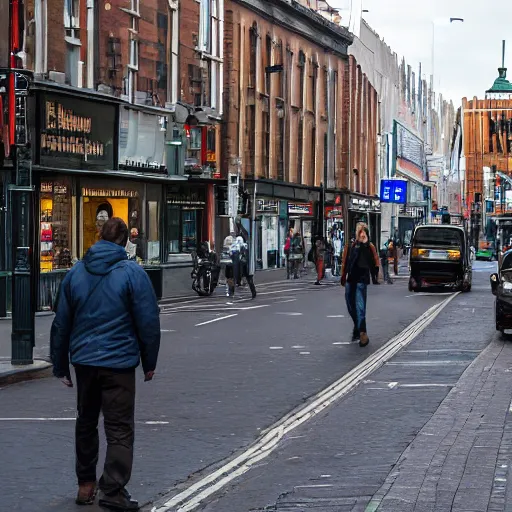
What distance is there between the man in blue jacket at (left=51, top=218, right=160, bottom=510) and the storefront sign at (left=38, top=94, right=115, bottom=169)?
69.7 feet

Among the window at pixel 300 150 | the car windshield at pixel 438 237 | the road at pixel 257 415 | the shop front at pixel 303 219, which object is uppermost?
the window at pixel 300 150

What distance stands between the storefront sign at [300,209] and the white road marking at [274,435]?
36135mm

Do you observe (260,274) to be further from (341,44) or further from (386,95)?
(386,95)

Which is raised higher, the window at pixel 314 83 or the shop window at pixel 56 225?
the window at pixel 314 83

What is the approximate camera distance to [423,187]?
12031 centimetres

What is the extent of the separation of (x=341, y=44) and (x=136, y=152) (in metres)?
33.4

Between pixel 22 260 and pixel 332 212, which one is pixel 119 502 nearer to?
pixel 22 260

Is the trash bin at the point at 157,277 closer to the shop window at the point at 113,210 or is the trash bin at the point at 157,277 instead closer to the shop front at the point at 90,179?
the shop front at the point at 90,179

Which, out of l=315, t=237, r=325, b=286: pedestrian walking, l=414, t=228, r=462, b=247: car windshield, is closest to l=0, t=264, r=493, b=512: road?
l=414, t=228, r=462, b=247: car windshield

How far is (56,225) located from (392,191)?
55.4 metres

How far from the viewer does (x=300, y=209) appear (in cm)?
5791

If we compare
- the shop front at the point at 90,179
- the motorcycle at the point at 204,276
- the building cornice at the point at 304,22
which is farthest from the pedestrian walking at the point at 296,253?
the motorcycle at the point at 204,276

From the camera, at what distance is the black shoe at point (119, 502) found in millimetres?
8203

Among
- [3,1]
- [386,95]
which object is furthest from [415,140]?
[3,1]
